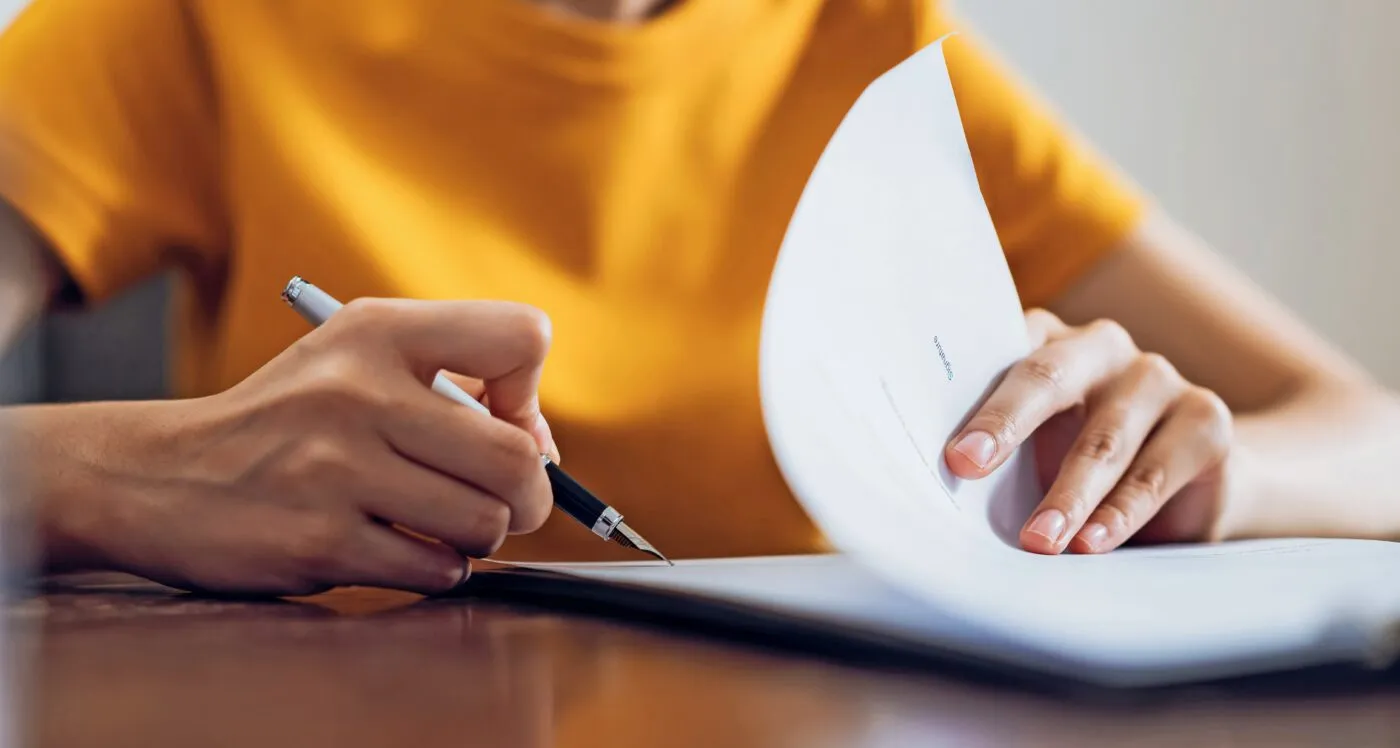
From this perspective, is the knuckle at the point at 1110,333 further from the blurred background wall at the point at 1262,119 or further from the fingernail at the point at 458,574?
the blurred background wall at the point at 1262,119

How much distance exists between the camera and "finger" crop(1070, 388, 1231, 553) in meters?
0.30

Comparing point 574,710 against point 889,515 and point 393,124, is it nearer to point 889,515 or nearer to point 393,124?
point 889,515

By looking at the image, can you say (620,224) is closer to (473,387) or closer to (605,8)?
(605,8)

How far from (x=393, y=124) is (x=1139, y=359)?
0.37 metres

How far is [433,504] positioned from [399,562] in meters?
0.02

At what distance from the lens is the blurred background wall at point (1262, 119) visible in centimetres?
93

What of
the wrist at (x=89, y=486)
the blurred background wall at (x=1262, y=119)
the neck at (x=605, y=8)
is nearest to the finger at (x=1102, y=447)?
the wrist at (x=89, y=486)

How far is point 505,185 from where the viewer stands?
0.53 m

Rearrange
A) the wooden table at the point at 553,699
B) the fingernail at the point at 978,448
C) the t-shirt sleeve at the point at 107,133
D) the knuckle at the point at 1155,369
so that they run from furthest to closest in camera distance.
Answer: the t-shirt sleeve at the point at 107,133 → the knuckle at the point at 1155,369 → the fingernail at the point at 978,448 → the wooden table at the point at 553,699

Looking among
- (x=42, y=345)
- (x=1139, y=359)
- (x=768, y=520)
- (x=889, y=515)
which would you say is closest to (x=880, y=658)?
(x=889, y=515)

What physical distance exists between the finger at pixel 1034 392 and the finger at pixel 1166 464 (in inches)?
1.0

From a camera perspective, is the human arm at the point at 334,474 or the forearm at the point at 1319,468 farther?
the forearm at the point at 1319,468

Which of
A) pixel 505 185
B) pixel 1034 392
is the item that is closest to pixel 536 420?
pixel 1034 392

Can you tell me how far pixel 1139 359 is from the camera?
353 millimetres
